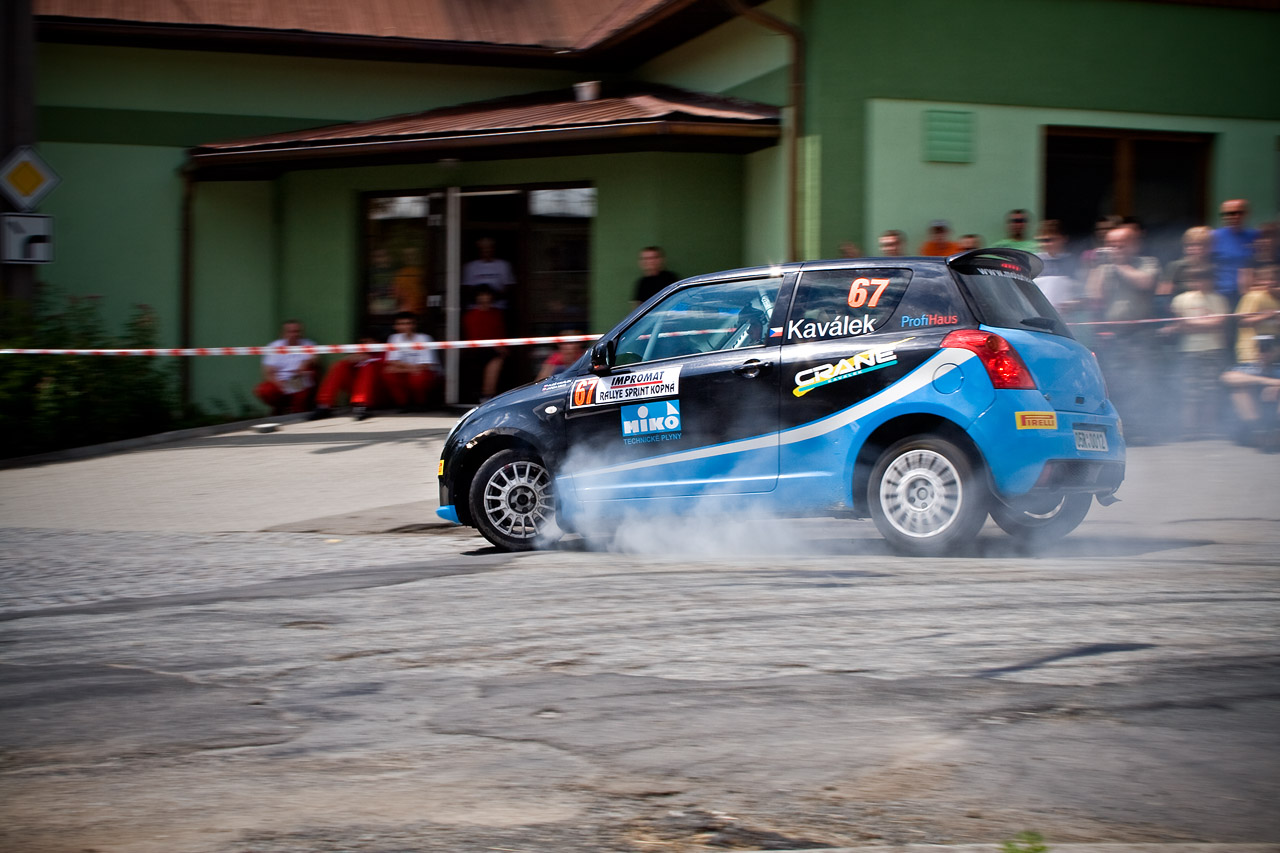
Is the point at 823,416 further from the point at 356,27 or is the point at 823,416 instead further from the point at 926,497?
the point at 356,27

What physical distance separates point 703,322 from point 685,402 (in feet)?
1.80

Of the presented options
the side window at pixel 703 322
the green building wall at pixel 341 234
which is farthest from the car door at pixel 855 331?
the green building wall at pixel 341 234

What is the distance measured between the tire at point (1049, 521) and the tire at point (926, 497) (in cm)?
82

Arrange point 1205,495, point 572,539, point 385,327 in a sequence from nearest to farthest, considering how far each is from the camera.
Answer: point 572,539, point 1205,495, point 385,327

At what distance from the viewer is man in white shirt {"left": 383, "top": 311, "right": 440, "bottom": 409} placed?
54.7 ft

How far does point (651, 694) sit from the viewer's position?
4949mm

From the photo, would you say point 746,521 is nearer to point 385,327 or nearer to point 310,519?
point 310,519

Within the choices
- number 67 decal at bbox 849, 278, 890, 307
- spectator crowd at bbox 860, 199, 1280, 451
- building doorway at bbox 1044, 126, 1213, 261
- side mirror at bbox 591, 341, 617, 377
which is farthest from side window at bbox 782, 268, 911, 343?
building doorway at bbox 1044, 126, 1213, 261

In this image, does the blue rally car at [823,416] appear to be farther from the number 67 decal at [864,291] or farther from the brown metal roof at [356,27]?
the brown metal roof at [356,27]

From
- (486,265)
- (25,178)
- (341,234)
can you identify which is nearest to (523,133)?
(486,265)

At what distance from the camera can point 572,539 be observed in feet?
29.8

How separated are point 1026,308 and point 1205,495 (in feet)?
9.75

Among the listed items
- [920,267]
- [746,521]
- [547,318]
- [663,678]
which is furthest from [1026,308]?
[547,318]

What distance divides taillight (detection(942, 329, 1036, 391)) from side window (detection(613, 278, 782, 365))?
123cm
